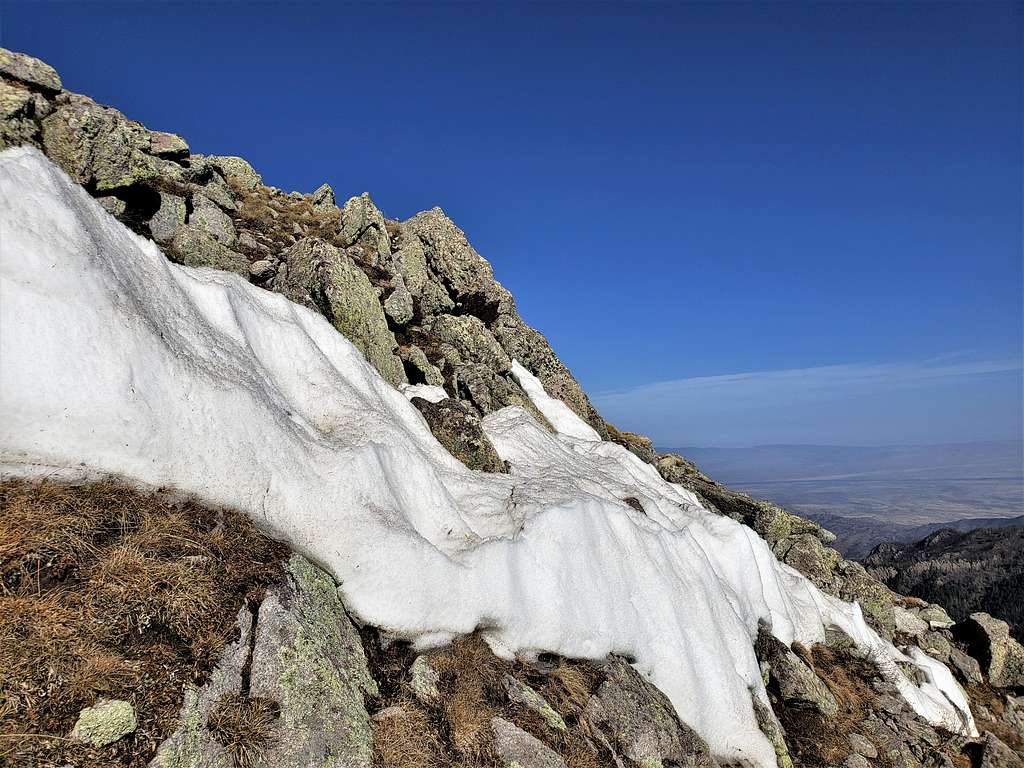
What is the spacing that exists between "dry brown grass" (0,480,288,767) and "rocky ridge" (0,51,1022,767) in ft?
1.31

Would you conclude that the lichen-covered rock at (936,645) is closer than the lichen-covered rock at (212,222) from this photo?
No

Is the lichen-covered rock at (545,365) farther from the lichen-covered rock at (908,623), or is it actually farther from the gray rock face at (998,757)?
the gray rock face at (998,757)

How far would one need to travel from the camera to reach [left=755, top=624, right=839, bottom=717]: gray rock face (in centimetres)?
1709

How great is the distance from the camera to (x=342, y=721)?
7270 millimetres

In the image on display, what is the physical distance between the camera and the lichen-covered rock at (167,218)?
2598cm

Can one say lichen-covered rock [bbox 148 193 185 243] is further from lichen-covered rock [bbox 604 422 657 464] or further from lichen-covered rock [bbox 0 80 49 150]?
lichen-covered rock [bbox 604 422 657 464]

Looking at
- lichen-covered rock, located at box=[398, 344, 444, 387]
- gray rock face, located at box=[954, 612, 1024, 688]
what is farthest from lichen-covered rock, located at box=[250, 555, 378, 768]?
gray rock face, located at box=[954, 612, 1024, 688]

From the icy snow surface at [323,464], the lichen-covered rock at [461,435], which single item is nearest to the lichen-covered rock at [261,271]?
the icy snow surface at [323,464]

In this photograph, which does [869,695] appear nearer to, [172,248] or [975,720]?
[975,720]

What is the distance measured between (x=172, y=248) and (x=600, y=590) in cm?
2417

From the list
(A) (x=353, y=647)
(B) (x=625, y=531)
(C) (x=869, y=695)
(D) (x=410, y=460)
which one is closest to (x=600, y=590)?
(B) (x=625, y=531)

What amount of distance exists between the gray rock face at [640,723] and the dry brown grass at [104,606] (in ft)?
25.4

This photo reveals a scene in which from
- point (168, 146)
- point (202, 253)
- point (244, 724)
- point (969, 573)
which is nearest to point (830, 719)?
point (244, 724)

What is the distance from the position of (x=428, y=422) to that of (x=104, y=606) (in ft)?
41.7
